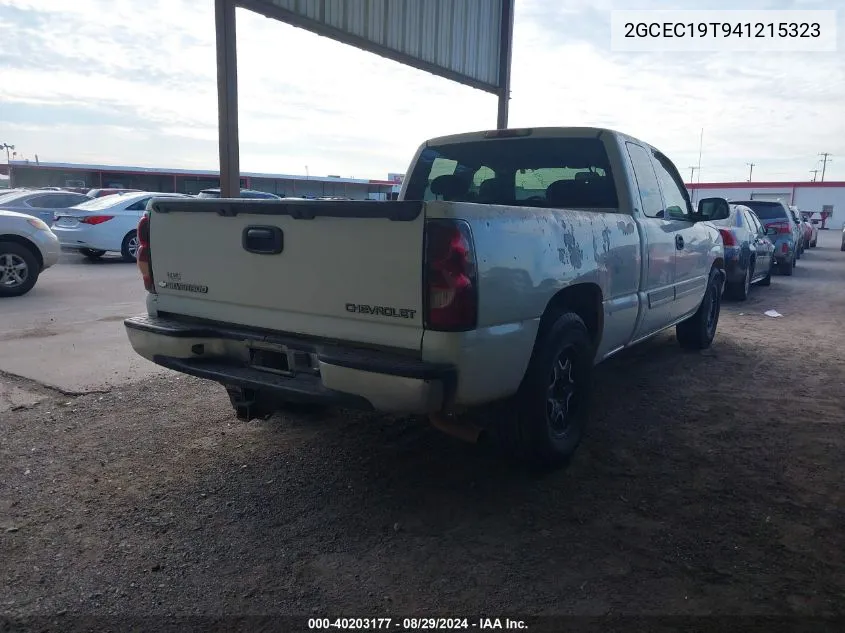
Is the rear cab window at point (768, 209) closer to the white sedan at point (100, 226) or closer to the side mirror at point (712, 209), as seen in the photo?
the side mirror at point (712, 209)

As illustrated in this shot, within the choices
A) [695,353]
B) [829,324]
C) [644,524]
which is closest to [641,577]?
[644,524]

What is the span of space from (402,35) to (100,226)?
8399 millimetres

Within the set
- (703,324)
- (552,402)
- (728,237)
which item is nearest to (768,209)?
(728,237)

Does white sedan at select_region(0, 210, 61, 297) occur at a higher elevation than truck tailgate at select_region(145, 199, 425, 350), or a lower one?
lower

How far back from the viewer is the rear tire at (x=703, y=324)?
22.8 ft

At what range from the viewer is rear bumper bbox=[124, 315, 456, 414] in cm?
290

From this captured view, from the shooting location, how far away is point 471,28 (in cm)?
1059

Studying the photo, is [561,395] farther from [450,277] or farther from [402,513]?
[450,277]

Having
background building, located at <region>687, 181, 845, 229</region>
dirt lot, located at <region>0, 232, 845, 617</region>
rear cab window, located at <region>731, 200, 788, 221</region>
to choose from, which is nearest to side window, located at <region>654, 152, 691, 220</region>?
dirt lot, located at <region>0, 232, 845, 617</region>

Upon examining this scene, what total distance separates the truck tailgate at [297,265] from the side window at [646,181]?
2.59 m

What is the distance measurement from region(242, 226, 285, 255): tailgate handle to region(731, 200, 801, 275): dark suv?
47.2ft

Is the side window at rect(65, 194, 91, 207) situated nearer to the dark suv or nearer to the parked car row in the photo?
the parked car row

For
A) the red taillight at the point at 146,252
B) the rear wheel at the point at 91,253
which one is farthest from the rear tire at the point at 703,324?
the rear wheel at the point at 91,253

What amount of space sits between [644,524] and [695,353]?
4.22 m
